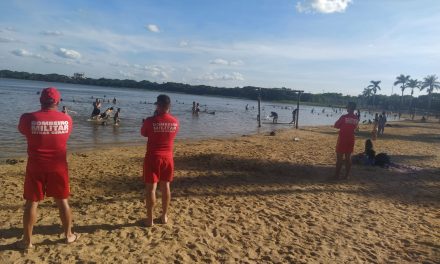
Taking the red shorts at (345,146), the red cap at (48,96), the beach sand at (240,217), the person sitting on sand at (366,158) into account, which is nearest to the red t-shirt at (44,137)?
the red cap at (48,96)

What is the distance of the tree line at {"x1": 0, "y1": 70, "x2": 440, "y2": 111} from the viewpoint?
8500 centimetres

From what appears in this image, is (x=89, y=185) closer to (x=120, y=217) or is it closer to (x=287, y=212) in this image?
(x=120, y=217)

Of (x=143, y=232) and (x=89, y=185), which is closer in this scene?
(x=143, y=232)

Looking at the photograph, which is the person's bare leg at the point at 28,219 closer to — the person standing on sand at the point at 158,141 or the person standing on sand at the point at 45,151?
the person standing on sand at the point at 45,151

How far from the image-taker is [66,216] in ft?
14.6

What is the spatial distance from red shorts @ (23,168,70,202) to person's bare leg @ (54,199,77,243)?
0.14m

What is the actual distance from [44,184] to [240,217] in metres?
3.20

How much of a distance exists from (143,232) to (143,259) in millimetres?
810

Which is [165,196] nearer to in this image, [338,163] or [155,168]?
[155,168]

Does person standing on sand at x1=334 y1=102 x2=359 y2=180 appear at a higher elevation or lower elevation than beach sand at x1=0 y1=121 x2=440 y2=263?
higher

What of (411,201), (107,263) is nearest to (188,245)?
(107,263)

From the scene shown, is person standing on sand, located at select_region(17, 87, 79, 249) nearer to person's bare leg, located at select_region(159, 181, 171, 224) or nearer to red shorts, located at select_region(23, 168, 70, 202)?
red shorts, located at select_region(23, 168, 70, 202)

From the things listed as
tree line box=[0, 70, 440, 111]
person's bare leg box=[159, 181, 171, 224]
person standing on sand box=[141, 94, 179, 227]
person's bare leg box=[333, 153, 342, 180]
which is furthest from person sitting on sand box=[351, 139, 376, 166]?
tree line box=[0, 70, 440, 111]

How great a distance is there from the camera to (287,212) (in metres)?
6.55
